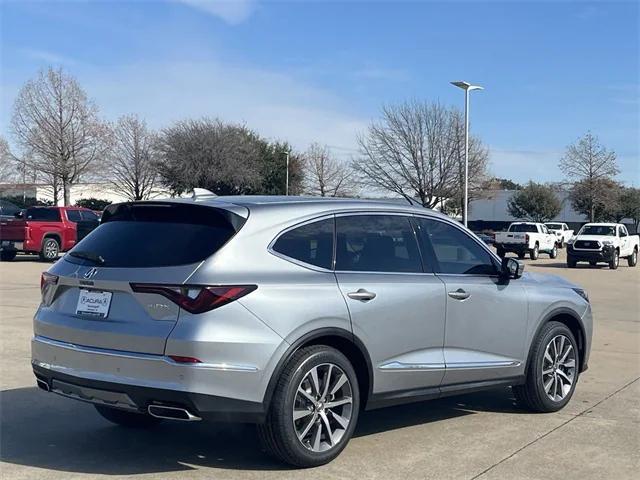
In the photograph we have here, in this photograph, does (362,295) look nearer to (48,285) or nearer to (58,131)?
(48,285)

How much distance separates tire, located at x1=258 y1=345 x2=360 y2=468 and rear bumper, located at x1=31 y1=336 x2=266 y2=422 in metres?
0.17

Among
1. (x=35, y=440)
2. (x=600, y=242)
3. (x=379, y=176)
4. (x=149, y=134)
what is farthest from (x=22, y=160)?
(x=35, y=440)

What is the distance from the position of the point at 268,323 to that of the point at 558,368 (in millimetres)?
3337

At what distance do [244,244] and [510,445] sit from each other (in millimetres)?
2558

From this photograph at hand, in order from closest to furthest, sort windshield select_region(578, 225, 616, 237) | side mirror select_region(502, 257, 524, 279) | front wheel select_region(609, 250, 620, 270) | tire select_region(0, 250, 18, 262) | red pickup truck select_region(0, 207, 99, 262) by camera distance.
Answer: side mirror select_region(502, 257, 524, 279), red pickup truck select_region(0, 207, 99, 262), tire select_region(0, 250, 18, 262), front wheel select_region(609, 250, 620, 270), windshield select_region(578, 225, 616, 237)

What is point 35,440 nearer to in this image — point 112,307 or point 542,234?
point 112,307

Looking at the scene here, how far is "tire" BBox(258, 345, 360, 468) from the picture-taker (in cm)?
483

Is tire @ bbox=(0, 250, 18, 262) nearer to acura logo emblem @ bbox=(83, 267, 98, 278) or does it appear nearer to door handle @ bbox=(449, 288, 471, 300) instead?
acura logo emblem @ bbox=(83, 267, 98, 278)

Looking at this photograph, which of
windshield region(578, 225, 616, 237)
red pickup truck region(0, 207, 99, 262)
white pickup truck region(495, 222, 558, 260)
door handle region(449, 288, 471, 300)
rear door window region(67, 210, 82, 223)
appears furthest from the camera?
white pickup truck region(495, 222, 558, 260)

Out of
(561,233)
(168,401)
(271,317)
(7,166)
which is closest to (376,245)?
(271,317)

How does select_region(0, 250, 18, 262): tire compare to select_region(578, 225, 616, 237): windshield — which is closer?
select_region(0, 250, 18, 262): tire

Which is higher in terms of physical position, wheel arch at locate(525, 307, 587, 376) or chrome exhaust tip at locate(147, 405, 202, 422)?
wheel arch at locate(525, 307, 587, 376)

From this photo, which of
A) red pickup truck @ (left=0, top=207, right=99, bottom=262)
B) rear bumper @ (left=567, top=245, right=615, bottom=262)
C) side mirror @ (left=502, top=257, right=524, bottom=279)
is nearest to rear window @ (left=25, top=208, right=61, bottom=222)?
red pickup truck @ (left=0, top=207, right=99, bottom=262)

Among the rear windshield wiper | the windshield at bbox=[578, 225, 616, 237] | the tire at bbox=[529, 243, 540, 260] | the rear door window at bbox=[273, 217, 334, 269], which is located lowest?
the tire at bbox=[529, 243, 540, 260]
